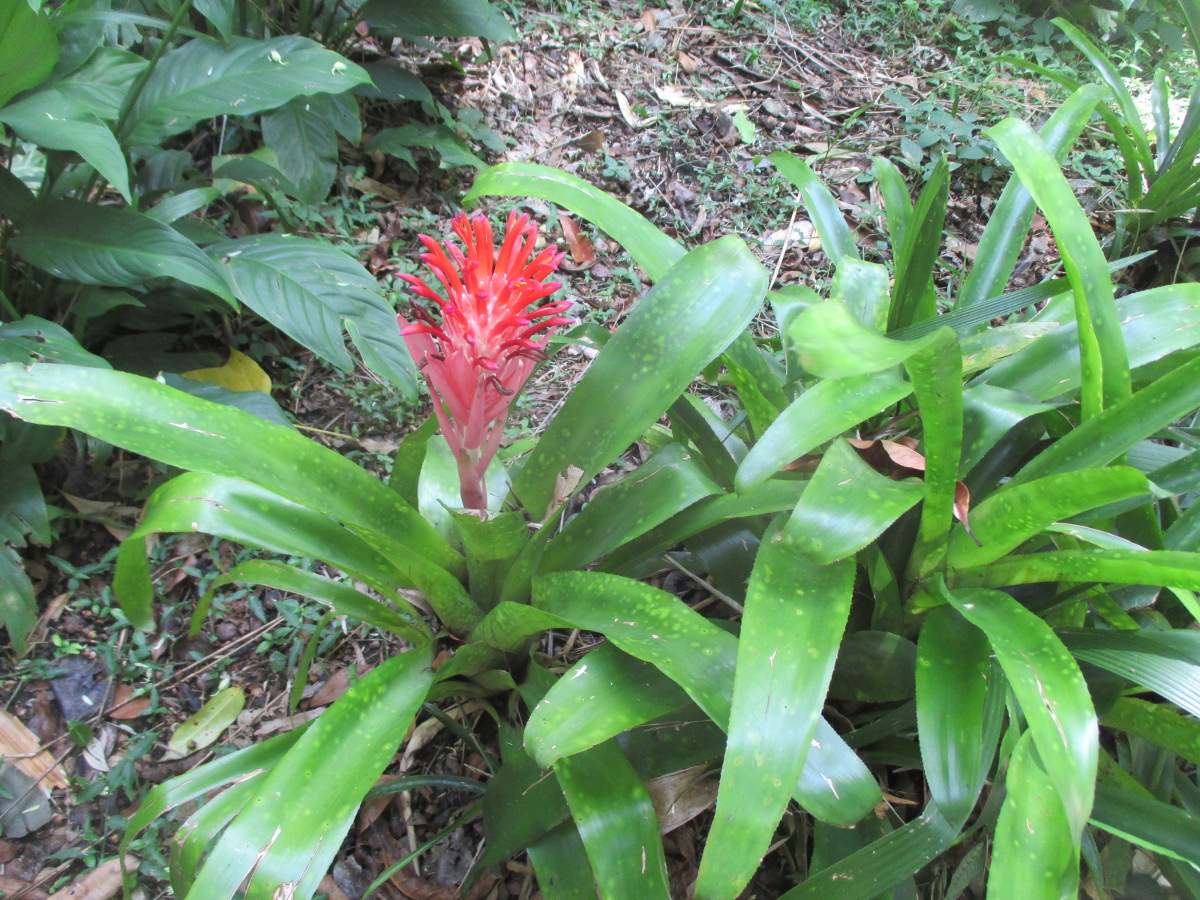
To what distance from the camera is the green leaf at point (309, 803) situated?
892mm

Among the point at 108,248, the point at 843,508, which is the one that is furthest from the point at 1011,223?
the point at 108,248

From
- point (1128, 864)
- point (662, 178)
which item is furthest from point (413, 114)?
point (1128, 864)

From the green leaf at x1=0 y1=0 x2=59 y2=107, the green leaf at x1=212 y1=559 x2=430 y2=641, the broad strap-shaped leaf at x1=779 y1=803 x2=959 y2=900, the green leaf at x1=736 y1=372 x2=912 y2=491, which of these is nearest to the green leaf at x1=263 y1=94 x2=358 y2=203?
the green leaf at x1=0 y1=0 x2=59 y2=107

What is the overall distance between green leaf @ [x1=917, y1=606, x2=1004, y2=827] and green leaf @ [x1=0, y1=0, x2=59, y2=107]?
1.78 metres

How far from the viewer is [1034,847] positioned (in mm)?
885

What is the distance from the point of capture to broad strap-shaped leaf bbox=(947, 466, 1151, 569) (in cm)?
85

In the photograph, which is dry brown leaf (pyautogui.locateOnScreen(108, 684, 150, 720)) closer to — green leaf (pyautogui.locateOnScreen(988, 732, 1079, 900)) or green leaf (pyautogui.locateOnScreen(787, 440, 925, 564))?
green leaf (pyautogui.locateOnScreen(787, 440, 925, 564))

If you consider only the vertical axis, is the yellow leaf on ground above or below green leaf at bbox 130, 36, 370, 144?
below

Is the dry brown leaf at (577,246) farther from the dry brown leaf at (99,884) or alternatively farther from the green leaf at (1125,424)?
the dry brown leaf at (99,884)

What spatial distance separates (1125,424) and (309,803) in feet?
3.87

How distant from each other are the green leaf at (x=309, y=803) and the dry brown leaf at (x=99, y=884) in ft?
1.88

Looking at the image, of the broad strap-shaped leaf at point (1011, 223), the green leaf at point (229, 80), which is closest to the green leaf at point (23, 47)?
the green leaf at point (229, 80)

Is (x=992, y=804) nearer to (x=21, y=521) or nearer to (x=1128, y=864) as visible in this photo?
(x=1128, y=864)

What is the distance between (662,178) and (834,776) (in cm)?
197
